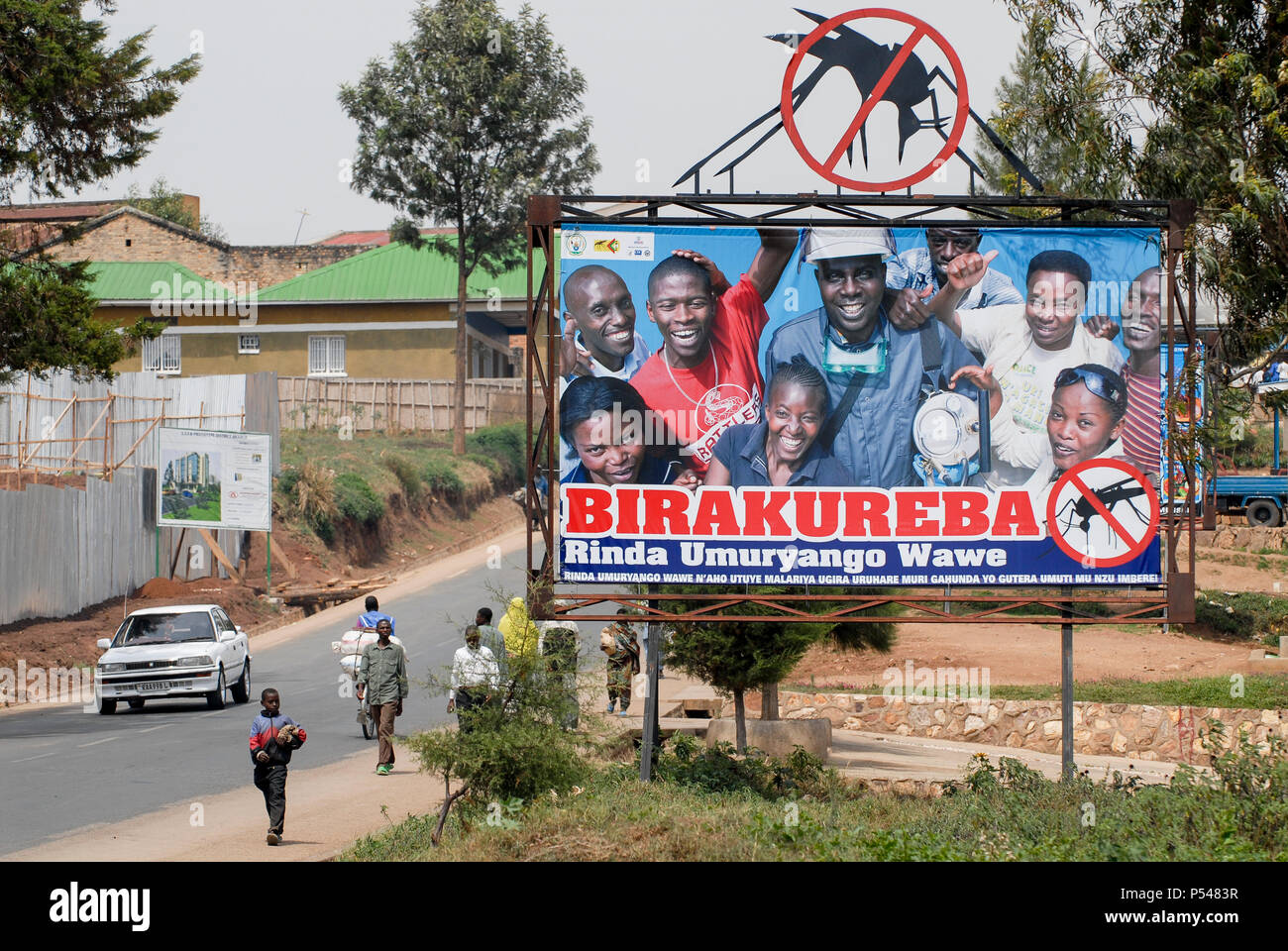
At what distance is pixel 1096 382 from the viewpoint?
13.2m

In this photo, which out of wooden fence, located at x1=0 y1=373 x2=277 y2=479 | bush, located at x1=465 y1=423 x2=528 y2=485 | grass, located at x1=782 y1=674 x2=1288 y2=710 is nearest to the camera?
grass, located at x1=782 y1=674 x2=1288 y2=710

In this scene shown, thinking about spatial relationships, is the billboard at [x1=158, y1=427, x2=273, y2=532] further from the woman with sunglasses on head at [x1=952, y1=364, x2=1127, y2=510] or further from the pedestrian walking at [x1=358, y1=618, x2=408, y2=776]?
the woman with sunglasses on head at [x1=952, y1=364, x2=1127, y2=510]

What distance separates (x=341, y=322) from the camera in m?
54.2

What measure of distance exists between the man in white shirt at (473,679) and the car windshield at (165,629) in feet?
29.5

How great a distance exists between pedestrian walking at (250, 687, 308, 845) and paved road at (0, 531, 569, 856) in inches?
73.2

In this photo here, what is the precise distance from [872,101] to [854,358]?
91.9 inches

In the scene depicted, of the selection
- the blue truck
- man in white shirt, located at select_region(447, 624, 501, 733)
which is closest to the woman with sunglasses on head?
man in white shirt, located at select_region(447, 624, 501, 733)

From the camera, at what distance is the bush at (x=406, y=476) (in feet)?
135

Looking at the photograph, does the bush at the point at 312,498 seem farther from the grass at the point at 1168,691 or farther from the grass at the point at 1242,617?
the grass at the point at 1242,617

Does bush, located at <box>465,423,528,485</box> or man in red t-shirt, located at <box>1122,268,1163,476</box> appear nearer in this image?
man in red t-shirt, located at <box>1122,268,1163,476</box>

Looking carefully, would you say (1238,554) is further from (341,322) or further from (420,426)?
(341,322)

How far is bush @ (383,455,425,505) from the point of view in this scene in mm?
41250

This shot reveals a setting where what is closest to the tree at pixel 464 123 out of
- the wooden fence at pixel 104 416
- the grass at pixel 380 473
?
the grass at pixel 380 473

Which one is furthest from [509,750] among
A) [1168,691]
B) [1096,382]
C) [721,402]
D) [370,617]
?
[1168,691]
